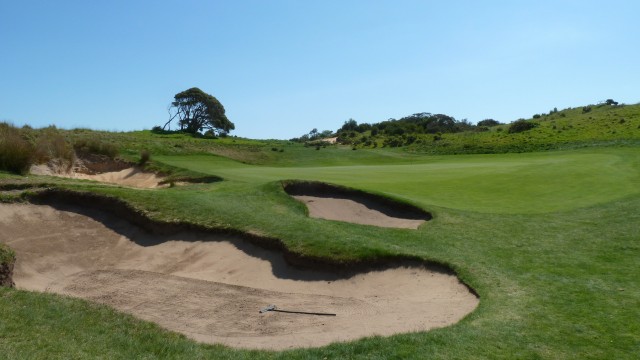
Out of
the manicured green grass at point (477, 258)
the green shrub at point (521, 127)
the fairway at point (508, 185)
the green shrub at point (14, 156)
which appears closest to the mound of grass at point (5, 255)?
the manicured green grass at point (477, 258)

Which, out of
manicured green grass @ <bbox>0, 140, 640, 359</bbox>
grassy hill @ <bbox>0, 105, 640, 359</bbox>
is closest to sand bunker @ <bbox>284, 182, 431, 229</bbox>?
grassy hill @ <bbox>0, 105, 640, 359</bbox>

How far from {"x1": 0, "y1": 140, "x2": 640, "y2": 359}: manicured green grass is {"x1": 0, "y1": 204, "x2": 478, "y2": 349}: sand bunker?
26.4 inches

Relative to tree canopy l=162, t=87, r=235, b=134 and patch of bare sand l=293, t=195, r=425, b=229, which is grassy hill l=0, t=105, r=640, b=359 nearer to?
patch of bare sand l=293, t=195, r=425, b=229

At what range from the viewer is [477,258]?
40.1 feet

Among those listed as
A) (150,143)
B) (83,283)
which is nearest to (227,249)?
(83,283)

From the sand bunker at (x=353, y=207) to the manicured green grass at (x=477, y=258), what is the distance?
0.85 m

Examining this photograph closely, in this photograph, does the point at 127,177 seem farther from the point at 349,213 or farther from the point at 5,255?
the point at 5,255

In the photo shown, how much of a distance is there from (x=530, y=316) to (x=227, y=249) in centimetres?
745

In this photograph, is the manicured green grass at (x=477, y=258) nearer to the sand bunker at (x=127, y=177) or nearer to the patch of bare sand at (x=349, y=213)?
the patch of bare sand at (x=349, y=213)

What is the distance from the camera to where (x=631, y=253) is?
40.8 ft

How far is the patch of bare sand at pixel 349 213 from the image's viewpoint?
1688 cm

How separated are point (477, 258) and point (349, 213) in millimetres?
6068

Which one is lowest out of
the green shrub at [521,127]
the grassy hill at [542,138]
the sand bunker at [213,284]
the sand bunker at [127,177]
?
the sand bunker at [213,284]

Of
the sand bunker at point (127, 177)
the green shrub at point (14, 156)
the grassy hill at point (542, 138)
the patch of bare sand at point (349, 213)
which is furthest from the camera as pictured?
the grassy hill at point (542, 138)
